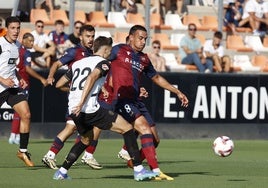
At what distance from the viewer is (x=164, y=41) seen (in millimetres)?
29250

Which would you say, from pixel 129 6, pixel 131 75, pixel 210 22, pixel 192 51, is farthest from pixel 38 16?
pixel 131 75

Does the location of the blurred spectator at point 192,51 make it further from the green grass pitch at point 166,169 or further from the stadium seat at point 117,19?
the green grass pitch at point 166,169

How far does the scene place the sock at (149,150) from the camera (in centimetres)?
1513

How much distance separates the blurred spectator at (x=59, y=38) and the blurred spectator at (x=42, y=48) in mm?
181

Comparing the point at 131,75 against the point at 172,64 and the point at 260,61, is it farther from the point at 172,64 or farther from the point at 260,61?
the point at 260,61

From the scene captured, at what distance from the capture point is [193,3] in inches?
1283

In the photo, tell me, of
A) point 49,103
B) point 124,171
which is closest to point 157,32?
point 49,103

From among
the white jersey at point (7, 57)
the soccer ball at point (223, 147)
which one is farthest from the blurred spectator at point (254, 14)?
the soccer ball at point (223, 147)

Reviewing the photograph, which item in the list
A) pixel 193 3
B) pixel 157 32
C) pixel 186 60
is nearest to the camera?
pixel 186 60

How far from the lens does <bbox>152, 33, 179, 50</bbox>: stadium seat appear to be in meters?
28.9

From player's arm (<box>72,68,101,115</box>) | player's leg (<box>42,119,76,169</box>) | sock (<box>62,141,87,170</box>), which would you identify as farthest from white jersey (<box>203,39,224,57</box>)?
player's arm (<box>72,68,101,115</box>)

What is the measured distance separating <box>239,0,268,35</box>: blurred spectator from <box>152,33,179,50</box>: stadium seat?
315 centimetres

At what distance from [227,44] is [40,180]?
16.6 metres

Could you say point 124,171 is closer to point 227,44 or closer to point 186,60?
point 186,60
